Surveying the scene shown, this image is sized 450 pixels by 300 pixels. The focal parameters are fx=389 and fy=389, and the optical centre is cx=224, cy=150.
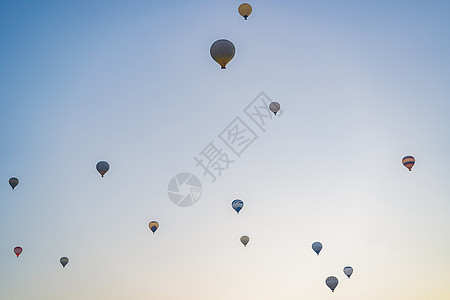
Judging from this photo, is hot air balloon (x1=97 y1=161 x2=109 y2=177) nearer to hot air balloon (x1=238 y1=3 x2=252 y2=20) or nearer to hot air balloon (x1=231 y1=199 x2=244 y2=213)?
hot air balloon (x1=231 y1=199 x2=244 y2=213)

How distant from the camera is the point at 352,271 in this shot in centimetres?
4244

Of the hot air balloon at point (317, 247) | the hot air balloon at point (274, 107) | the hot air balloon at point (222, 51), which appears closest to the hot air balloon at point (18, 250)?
the hot air balloon at point (274, 107)

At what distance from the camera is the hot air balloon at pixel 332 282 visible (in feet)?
132

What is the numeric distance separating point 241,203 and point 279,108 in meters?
9.99

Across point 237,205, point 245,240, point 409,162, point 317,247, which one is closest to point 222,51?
point 237,205

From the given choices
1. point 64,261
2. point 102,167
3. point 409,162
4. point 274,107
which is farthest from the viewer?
point 64,261

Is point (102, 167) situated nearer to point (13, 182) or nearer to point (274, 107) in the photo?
point (13, 182)

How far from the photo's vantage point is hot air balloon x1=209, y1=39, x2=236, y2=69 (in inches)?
1033

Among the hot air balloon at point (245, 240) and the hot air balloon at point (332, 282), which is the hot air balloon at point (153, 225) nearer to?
the hot air balloon at point (245, 240)

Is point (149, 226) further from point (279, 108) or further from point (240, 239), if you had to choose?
point (279, 108)

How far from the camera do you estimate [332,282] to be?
40.4m

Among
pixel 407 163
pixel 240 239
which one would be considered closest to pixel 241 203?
pixel 240 239

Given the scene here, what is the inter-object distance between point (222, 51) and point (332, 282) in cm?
2730

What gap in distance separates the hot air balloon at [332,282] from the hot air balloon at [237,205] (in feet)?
40.9
